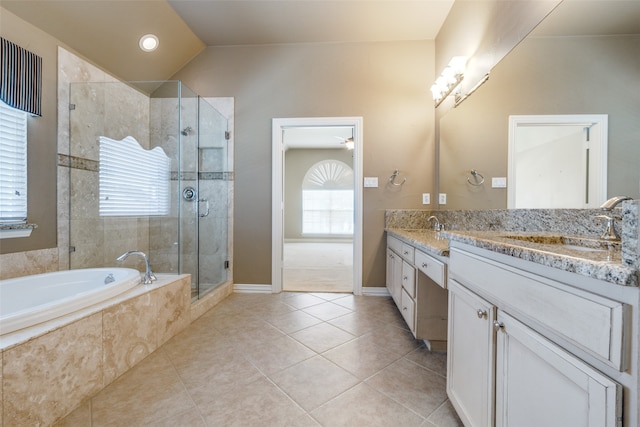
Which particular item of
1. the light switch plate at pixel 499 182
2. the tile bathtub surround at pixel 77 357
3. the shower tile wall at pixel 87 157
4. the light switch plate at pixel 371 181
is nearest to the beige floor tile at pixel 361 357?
the tile bathtub surround at pixel 77 357

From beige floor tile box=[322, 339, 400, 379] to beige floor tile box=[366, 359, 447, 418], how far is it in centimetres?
5

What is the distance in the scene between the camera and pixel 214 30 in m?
2.69

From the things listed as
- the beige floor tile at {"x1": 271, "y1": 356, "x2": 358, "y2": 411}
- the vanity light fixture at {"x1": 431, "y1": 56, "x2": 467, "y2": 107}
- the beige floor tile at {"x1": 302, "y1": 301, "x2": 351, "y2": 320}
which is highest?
the vanity light fixture at {"x1": 431, "y1": 56, "x2": 467, "y2": 107}

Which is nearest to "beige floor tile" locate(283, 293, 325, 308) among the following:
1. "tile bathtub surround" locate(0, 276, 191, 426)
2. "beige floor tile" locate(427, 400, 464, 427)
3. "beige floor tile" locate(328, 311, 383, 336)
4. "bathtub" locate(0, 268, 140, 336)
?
"beige floor tile" locate(328, 311, 383, 336)

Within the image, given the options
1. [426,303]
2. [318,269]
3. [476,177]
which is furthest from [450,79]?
[318,269]

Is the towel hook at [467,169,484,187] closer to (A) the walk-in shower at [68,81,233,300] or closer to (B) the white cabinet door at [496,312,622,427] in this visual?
(B) the white cabinet door at [496,312,622,427]

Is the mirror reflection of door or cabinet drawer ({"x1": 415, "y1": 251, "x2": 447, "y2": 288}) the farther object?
the mirror reflection of door

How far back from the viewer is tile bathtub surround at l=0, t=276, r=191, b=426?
1.04 m

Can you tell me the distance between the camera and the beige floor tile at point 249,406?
1.18 m

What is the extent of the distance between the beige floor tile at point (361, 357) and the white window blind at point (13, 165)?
2302 mm

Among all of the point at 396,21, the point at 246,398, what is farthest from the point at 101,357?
the point at 396,21

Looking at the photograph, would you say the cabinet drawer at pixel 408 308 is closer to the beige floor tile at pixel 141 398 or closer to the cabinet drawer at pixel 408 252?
the cabinet drawer at pixel 408 252

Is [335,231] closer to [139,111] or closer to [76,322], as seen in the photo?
[139,111]

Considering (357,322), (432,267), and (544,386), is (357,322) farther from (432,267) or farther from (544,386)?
(544,386)
